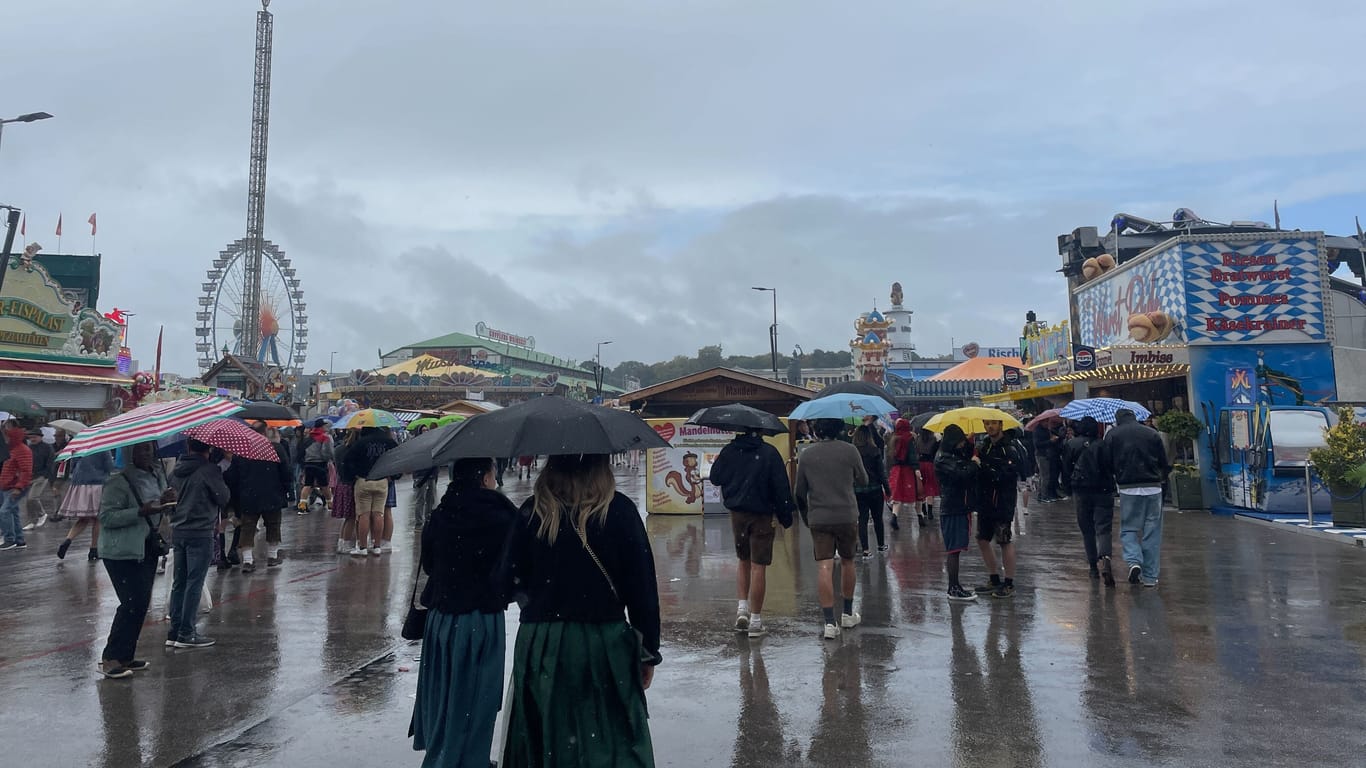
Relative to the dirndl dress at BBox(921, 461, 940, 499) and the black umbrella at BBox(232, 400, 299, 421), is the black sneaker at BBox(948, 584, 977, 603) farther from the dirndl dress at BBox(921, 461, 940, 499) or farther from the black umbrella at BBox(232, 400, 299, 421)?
the black umbrella at BBox(232, 400, 299, 421)

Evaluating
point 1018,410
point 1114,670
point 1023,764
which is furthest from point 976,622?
point 1018,410

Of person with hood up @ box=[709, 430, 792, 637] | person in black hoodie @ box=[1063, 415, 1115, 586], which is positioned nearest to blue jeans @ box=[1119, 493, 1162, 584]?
person in black hoodie @ box=[1063, 415, 1115, 586]

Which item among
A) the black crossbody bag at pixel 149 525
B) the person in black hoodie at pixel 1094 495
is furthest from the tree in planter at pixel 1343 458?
the black crossbody bag at pixel 149 525

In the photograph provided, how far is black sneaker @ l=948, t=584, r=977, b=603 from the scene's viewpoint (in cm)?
851

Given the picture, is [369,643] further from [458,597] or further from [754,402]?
[754,402]

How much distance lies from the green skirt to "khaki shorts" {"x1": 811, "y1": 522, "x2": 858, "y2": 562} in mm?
3786

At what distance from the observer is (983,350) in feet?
254

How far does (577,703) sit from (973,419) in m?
5.96

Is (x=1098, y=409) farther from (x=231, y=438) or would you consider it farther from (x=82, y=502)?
(x=82, y=502)

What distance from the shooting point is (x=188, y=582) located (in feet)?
23.6

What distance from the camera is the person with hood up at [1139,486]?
8.90 m

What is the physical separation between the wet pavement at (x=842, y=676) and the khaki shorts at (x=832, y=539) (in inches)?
26.3

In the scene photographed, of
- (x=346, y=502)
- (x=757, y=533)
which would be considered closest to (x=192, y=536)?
(x=757, y=533)

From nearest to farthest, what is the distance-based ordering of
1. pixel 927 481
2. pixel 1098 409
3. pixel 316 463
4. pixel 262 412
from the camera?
pixel 1098 409 → pixel 262 412 → pixel 927 481 → pixel 316 463
